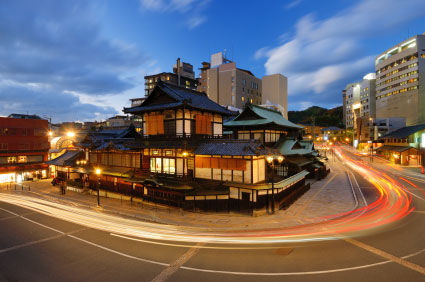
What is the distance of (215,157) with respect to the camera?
2172cm

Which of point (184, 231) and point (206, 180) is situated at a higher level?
point (206, 180)

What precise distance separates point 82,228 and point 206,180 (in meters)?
12.1

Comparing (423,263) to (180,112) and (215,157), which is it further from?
(180,112)

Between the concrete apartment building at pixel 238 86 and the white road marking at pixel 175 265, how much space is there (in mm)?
78883

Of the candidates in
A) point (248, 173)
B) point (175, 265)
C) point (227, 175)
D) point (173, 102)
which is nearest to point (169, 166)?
point (227, 175)

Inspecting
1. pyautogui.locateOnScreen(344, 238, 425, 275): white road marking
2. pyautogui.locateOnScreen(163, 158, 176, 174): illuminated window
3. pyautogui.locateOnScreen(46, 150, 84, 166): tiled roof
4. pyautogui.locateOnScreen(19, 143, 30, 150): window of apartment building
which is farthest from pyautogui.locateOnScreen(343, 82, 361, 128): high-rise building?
pyautogui.locateOnScreen(19, 143, 30, 150): window of apartment building

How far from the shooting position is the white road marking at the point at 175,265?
32.9ft

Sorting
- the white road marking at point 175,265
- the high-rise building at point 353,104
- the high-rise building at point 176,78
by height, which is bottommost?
the white road marking at point 175,265

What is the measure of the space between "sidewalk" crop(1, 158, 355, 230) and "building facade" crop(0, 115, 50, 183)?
632 inches

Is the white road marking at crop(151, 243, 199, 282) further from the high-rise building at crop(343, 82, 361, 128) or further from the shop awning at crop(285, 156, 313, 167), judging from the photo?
the high-rise building at crop(343, 82, 361, 128)

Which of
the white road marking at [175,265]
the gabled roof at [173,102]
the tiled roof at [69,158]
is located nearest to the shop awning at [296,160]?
the gabled roof at [173,102]

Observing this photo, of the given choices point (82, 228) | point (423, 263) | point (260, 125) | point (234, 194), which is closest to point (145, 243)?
point (82, 228)

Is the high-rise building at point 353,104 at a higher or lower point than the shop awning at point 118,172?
higher

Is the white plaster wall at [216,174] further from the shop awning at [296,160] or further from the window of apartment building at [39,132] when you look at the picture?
the window of apartment building at [39,132]
